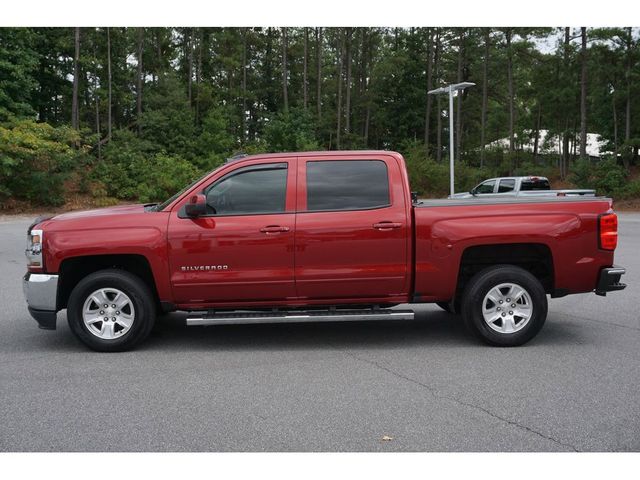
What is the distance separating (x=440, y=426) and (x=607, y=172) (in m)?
33.7

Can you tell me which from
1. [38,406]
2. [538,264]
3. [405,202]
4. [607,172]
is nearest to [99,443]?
[38,406]

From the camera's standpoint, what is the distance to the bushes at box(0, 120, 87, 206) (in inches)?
1224

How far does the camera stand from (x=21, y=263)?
43.6ft

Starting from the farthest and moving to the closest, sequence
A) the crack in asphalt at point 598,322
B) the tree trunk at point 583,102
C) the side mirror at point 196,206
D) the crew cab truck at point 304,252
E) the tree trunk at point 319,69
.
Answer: the tree trunk at point 319,69
the tree trunk at point 583,102
the crack in asphalt at point 598,322
the crew cab truck at point 304,252
the side mirror at point 196,206

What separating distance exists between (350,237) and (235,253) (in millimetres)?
1139

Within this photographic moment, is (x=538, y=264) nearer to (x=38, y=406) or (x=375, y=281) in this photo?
(x=375, y=281)

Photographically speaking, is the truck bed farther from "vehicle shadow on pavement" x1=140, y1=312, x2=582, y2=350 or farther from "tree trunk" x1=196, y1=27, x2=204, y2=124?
"tree trunk" x1=196, y1=27, x2=204, y2=124

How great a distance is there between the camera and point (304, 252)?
20.0 ft

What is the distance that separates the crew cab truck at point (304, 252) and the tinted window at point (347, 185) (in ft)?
0.04

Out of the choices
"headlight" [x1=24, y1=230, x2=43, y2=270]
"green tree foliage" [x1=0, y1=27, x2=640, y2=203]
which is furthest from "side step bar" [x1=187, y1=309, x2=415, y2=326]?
"green tree foliage" [x1=0, y1=27, x2=640, y2=203]

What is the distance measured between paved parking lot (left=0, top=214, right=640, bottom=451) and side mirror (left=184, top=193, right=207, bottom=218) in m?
1.40

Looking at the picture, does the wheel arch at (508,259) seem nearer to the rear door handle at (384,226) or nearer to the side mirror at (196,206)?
the rear door handle at (384,226)

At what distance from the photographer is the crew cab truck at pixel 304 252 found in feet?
19.9

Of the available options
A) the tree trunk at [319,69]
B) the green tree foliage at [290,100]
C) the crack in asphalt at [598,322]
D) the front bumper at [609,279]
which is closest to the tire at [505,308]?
the front bumper at [609,279]
